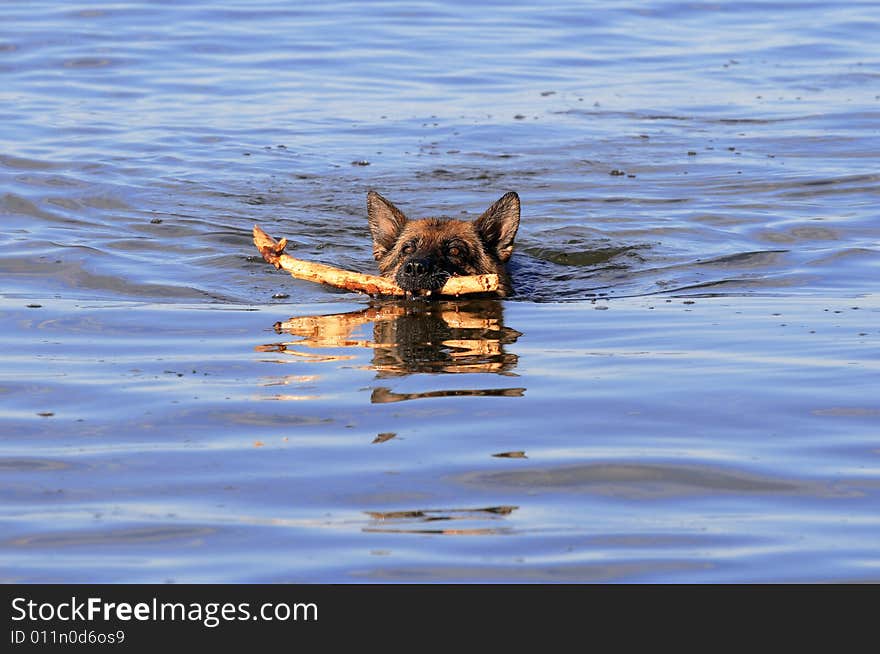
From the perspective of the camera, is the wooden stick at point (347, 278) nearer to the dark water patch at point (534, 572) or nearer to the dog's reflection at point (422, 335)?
the dog's reflection at point (422, 335)

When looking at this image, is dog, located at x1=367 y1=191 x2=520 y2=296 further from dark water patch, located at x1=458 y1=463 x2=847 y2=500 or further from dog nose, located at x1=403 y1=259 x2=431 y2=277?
dark water patch, located at x1=458 y1=463 x2=847 y2=500

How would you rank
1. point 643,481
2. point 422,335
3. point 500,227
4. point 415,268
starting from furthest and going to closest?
point 500,227 < point 415,268 < point 422,335 < point 643,481

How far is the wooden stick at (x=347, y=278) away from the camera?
9391 mm

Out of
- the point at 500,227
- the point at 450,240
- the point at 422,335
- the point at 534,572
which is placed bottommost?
the point at 534,572

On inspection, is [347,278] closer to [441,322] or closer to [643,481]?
[441,322]

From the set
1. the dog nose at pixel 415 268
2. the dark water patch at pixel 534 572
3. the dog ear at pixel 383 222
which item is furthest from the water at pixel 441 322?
the dog ear at pixel 383 222

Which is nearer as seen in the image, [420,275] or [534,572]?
[534,572]

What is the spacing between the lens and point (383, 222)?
11.2 metres

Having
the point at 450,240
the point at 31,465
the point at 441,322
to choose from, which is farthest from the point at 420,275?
the point at 31,465

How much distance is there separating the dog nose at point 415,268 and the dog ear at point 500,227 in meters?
1.26

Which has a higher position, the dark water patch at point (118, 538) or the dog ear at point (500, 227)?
the dog ear at point (500, 227)

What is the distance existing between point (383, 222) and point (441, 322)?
6.97ft

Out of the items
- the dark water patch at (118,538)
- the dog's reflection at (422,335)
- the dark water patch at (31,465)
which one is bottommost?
the dark water patch at (118,538)
